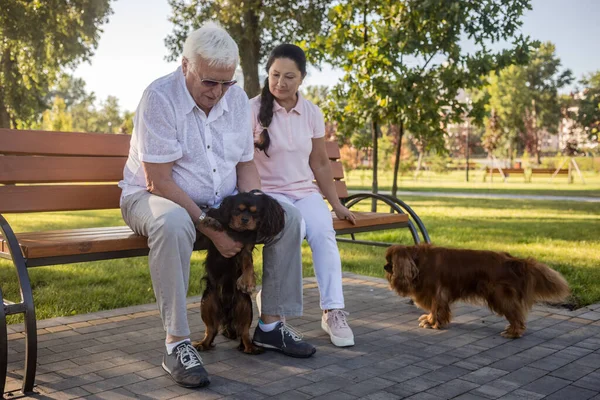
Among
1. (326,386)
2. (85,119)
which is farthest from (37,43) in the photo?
(85,119)

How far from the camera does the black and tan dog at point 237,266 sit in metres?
3.33

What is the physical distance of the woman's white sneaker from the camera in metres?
3.77

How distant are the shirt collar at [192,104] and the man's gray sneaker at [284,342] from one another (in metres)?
1.21

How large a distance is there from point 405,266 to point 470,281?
411 millimetres

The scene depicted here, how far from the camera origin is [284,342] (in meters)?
3.59

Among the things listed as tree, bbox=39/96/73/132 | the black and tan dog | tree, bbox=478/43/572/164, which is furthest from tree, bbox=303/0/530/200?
tree, bbox=478/43/572/164

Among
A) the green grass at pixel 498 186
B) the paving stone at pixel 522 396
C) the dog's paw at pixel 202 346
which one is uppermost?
the dog's paw at pixel 202 346

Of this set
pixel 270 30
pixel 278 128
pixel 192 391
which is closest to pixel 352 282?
pixel 278 128

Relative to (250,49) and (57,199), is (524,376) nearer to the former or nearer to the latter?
(57,199)

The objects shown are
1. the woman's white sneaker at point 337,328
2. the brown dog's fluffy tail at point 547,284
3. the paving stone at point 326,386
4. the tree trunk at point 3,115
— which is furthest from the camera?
the tree trunk at point 3,115

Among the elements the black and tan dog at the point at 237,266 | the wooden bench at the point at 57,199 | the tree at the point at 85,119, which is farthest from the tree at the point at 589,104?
the tree at the point at 85,119

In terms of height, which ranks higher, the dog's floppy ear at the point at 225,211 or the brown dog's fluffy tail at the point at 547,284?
the dog's floppy ear at the point at 225,211

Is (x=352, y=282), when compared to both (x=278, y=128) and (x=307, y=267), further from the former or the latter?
(x=278, y=128)

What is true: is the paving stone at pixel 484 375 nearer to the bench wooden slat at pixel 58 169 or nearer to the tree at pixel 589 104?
the bench wooden slat at pixel 58 169
